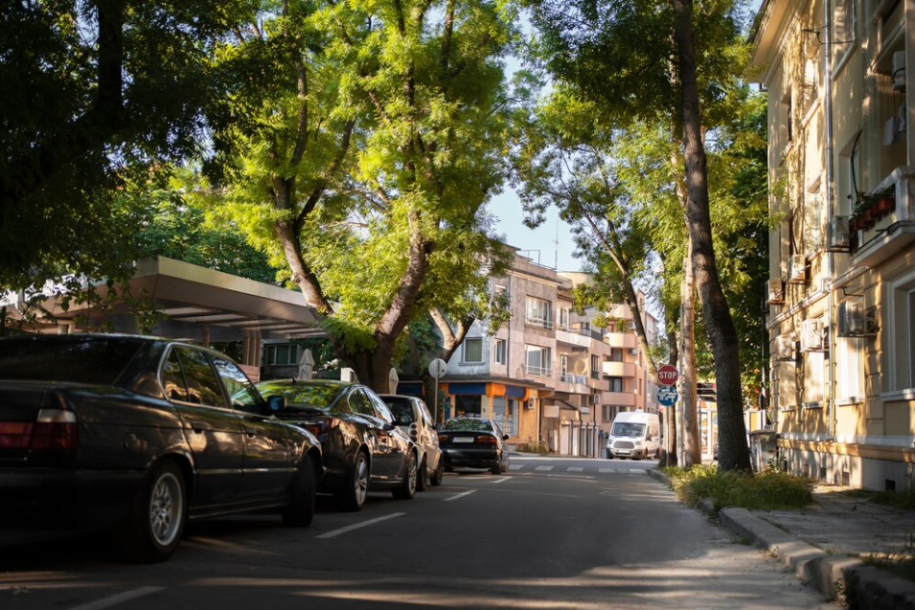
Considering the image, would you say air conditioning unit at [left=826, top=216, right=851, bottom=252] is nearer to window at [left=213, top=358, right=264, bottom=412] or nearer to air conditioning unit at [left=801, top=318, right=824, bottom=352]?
air conditioning unit at [left=801, top=318, right=824, bottom=352]

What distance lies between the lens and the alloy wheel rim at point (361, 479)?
40.4ft

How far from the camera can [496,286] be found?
59781mm

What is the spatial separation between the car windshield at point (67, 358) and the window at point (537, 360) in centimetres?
5761

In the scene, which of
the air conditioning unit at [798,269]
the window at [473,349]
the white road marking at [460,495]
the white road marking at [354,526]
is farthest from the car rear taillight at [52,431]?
the window at [473,349]

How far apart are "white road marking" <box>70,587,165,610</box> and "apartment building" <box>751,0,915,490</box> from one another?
11.7 m

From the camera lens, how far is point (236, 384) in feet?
30.2

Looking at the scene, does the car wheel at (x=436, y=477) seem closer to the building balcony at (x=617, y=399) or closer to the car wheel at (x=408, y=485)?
the car wheel at (x=408, y=485)

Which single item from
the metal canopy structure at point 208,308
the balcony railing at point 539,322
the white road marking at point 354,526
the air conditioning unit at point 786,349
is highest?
the balcony railing at point 539,322

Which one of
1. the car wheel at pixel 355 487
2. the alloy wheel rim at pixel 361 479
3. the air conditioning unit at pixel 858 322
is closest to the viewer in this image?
the car wheel at pixel 355 487

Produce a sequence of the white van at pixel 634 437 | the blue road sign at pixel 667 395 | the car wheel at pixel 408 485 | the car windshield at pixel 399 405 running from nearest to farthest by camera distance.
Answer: the car wheel at pixel 408 485 → the car windshield at pixel 399 405 → the blue road sign at pixel 667 395 → the white van at pixel 634 437

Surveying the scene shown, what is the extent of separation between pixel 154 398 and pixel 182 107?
5.23 meters

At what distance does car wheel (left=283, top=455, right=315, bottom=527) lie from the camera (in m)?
9.99

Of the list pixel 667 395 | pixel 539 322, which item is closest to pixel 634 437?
pixel 539 322

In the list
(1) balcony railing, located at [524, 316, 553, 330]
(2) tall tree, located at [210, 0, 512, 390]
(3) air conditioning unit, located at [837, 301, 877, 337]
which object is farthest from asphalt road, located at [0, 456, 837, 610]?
(1) balcony railing, located at [524, 316, 553, 330]
